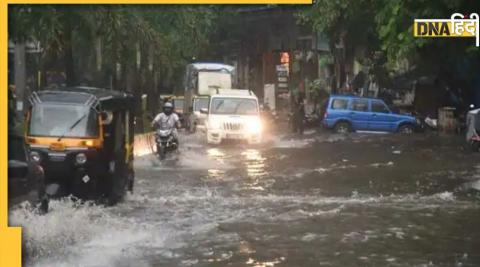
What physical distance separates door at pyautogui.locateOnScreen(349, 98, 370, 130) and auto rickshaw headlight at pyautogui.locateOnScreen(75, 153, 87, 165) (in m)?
19.7


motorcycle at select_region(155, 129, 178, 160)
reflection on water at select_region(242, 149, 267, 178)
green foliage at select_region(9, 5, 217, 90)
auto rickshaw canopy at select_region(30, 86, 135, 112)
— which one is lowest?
reflection on water at select_region(242, 149, 267, 178)

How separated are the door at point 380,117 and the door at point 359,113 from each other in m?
0.23

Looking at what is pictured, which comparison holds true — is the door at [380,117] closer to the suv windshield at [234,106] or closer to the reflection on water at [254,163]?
the suv windshield at [234,106]

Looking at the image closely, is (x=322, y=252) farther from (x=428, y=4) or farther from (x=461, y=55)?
(x=461, y=55)

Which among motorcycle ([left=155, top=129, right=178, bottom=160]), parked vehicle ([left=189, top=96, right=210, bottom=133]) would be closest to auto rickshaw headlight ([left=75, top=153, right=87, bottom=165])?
motorcycle ([left=155, top=129, right=178, bottom=160])

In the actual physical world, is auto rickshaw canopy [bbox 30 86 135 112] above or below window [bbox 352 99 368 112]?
above

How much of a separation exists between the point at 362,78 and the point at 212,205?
2528 centimetres

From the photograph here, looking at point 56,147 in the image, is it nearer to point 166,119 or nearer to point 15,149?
point 15,149

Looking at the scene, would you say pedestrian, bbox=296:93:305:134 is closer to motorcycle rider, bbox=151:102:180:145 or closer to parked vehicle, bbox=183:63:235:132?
parked vehicle, bbox=183:63:235:132

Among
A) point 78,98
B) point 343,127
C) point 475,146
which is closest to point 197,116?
point 343,127

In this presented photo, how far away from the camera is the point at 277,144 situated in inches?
1009

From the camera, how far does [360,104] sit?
29938 millimetres

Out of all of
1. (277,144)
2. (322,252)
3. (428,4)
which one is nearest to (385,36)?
(428,4)

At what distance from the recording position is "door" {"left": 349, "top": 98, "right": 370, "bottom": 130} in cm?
2992
